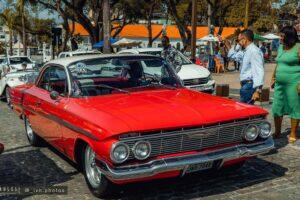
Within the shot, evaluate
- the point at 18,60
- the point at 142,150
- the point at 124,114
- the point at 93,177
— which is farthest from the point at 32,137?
the point at 18,60

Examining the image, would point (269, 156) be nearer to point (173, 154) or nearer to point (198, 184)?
point (198, 184)

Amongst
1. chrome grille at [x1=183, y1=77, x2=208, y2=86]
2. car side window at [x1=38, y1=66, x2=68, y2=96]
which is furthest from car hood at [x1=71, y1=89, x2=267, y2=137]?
chrome grille at [x1=183, y1=77, x2=208, y2=86]

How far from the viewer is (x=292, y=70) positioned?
7.31 metres

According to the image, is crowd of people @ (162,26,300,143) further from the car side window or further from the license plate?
the car side window

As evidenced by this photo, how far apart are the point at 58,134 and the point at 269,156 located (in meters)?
3.09

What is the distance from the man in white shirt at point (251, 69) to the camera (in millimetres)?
7066

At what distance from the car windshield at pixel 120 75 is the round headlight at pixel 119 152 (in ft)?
4.87

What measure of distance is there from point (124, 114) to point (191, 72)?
822 cm

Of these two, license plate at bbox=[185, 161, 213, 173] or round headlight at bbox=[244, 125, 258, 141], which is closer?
license plate at bbox=[185, 161, 213, 173]

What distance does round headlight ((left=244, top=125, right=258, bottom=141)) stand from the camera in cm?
523

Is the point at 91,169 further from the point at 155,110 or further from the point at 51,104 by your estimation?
the point at 51,104

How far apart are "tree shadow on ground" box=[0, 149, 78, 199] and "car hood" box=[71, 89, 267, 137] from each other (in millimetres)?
1123

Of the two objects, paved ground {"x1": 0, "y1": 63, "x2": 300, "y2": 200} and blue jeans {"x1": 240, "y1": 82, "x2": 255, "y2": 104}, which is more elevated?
blue jeans {"x1": 240, "y1": 82, "x2": 255, "y2": 104}

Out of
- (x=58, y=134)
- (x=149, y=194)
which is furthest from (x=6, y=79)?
(x=149, y=194)
